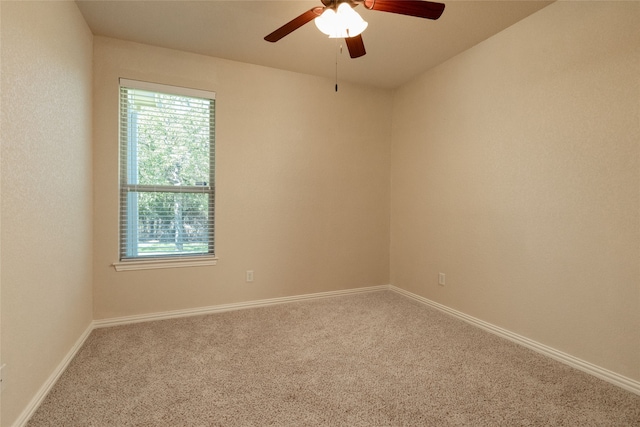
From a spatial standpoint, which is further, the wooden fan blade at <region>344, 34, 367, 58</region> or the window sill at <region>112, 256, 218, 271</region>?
the window sill at <region>112, 256, 218, 271</region>

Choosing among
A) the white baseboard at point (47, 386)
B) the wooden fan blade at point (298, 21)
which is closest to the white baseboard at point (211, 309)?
the white baseboard at point (47, 386)

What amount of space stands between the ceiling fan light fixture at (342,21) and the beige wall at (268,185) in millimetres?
1546

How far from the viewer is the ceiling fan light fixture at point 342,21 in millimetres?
1656

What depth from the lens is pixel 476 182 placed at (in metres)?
2.75

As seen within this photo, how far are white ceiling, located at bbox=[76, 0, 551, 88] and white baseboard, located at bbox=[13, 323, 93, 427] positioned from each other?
2.37 meters

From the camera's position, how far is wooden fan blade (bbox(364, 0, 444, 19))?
158 cm

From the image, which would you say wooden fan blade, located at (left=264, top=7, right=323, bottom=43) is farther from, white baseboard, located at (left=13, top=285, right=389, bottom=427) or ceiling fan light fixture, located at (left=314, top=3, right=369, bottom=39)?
white baseboard, located at (left=13, top=285, right=389, bottom=427)

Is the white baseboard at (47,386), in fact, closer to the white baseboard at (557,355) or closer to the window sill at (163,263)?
the window sill at (163,263)

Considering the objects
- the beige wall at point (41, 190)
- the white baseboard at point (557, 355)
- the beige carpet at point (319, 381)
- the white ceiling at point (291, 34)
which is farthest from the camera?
the white ceiling at point (291, 34)

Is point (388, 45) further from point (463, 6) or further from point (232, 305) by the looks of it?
point (232, 305)

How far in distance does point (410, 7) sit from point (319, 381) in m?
2.11

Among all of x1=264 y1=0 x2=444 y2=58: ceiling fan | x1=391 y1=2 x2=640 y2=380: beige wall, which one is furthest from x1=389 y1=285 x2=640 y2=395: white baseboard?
x1=264 y1=0 x2=444 y2=58: ceiling fan

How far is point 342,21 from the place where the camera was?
1696 millimetres

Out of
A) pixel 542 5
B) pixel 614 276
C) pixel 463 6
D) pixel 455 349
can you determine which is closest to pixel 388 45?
pixel 463 6
